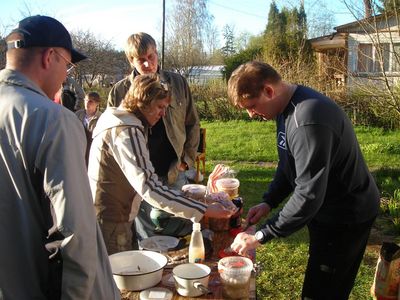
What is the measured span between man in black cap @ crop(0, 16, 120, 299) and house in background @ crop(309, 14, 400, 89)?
17.1 ft

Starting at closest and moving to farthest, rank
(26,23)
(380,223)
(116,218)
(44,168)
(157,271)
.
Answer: (44,168) < (26,23) < (157,271) < (116,218) < (380,223)

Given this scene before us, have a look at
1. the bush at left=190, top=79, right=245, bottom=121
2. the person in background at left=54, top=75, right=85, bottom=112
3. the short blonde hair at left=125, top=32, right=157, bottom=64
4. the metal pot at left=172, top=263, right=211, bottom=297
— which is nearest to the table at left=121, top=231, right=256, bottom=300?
the metal pot at left=172, top=263, right=211, bottom=297

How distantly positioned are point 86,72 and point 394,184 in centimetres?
1352

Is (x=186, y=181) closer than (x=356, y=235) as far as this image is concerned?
No

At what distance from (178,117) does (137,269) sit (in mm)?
1580

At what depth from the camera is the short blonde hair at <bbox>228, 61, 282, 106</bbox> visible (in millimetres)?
2043

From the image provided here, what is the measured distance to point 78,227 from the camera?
133cm

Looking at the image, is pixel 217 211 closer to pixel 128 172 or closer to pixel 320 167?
pixel 128 172

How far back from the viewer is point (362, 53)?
22.4 ft

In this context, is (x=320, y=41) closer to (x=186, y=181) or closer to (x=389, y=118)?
(x=389, y=118)

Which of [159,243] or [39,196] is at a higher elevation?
[39,196]

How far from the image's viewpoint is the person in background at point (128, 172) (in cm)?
215

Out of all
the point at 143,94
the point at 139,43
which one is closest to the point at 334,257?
the point at 143,94

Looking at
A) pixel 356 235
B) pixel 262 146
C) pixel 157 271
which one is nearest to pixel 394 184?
pixel 262 146
